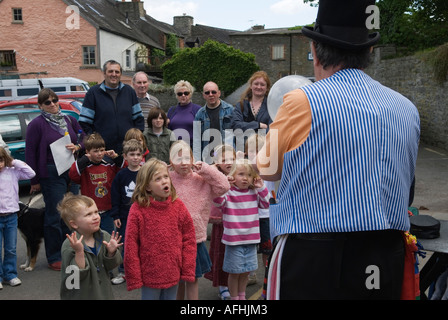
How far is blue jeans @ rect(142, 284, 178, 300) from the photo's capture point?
11.9 feet

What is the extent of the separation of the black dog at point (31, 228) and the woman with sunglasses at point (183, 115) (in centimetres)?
200

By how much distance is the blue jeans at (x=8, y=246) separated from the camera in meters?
5.22

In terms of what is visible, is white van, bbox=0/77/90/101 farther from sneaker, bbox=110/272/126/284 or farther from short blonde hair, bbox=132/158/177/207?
short blonde hair, bbox=132/158/177/207

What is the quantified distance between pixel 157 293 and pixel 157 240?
0.40 metres

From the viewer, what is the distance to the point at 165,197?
3748mm

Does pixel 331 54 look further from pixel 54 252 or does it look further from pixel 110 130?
pixel 54 252

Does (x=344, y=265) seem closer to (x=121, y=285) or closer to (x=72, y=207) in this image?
(x=72, y=207)

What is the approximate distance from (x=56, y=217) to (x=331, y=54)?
14.4 ft

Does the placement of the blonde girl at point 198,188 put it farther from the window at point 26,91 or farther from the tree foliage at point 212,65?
the tree foliage at point 212,65

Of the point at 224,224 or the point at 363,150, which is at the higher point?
the point at 363,150

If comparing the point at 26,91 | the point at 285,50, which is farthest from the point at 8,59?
the point at 285,50

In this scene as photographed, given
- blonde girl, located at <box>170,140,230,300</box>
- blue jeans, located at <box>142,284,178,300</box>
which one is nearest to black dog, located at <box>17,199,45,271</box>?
blonde girl, located at <box>170,140,230,300</box>

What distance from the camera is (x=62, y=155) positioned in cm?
566
